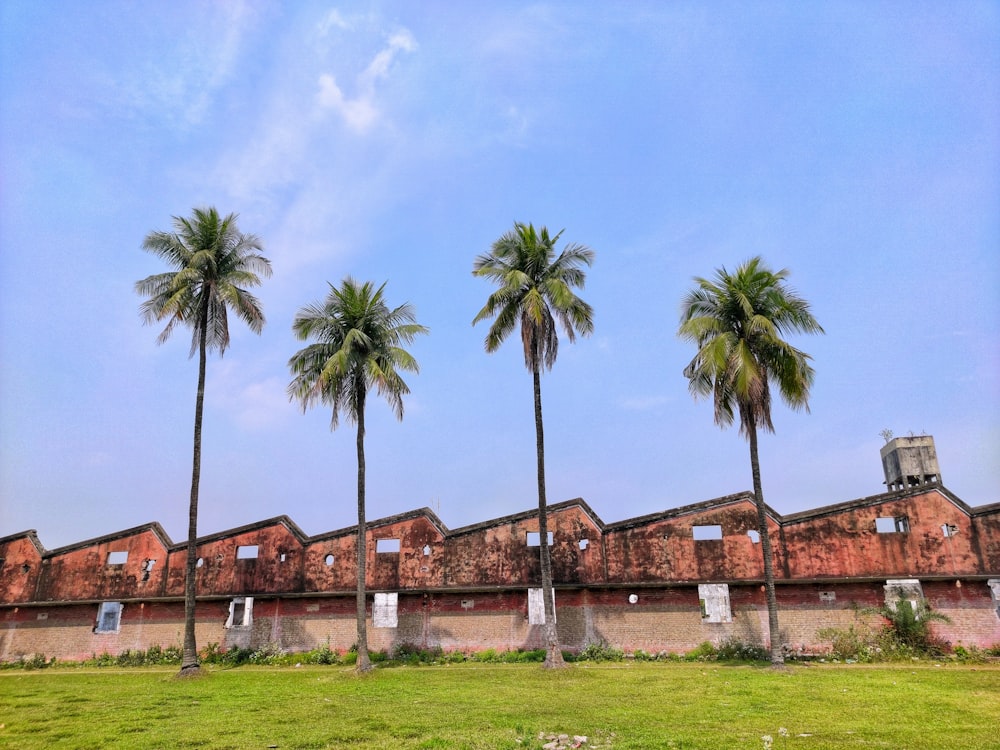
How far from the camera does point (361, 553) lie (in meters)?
23.1

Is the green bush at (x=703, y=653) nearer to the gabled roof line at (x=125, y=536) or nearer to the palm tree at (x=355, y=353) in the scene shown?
the palm tree at (x=355, y=353)

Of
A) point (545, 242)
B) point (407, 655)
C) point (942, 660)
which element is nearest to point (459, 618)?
point (407, 655)

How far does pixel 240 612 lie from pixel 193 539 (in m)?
6.59

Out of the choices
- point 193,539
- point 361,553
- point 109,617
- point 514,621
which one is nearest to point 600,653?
point 514,621

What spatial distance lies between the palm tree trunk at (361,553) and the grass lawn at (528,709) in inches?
26.1

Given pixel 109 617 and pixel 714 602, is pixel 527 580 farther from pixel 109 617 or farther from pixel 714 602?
pixel 109 617

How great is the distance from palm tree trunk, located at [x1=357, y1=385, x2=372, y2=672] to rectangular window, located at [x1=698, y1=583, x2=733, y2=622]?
41.3ft

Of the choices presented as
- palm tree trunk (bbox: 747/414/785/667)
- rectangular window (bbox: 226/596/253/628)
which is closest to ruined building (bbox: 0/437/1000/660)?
rectangular window (bbox: 226/596/253/628)

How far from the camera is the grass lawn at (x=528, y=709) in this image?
10766mm

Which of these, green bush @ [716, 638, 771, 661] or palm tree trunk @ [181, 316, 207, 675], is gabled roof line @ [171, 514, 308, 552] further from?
green bush @ [716, 638, 771, 661]

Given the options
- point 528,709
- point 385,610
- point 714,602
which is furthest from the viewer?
point 385,610

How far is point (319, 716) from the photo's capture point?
44.3 feet

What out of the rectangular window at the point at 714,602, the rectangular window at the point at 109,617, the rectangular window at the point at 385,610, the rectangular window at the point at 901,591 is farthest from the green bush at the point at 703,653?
the rectangular window at the point at 109,617

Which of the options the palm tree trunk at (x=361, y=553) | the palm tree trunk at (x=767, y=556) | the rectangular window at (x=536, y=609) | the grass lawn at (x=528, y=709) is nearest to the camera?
the grass lawn at (x=528, y=709)
